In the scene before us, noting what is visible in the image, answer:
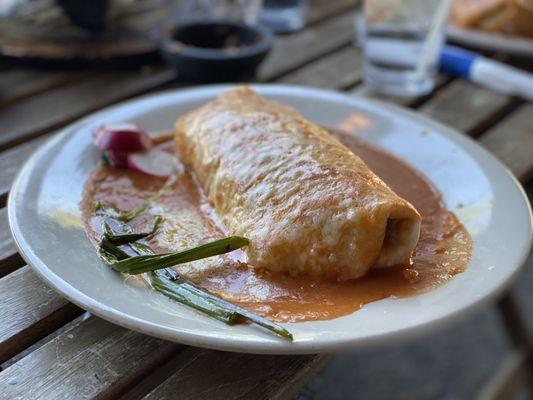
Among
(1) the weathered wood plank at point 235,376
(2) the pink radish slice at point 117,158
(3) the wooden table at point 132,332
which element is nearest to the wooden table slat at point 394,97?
(3) the wooden table at point 132,332

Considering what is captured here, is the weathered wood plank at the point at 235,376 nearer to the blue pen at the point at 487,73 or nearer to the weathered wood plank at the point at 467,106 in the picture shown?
the weathered wood plank at the point at 467,106

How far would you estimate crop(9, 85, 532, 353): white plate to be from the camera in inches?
35.6

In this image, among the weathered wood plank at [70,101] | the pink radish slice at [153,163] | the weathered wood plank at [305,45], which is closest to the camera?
the pink radish slice at [153,163]

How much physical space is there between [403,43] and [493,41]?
0.36 m

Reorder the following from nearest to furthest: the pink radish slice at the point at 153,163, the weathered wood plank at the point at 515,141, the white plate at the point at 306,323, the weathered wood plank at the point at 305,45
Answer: the white plate at the point at 306,323 → the pink radish slice at the point at 153,163 → the weathered wood plank at the point at 515,141 → the weathered wood plank at the point at 305,45

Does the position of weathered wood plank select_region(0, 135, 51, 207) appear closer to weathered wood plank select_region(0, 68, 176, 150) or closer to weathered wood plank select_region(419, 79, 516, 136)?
weathered wood plank select_region(0, 68, 176, 150)

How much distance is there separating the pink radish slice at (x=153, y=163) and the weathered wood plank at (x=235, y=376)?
0.55 metres

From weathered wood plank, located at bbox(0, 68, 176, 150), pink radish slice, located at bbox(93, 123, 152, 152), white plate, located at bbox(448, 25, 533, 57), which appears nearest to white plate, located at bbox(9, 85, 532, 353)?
pink radish slice, located at bbox(93, 123, 152, 152)

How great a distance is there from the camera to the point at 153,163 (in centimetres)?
148

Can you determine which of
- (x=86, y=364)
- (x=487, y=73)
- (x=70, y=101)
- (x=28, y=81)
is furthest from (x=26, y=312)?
(x=487, y=73)

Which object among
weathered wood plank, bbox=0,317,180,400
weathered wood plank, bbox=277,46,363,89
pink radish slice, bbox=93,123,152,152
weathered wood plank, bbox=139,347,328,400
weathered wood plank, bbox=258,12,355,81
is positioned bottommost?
weathered wood plank, bbox=277,46,363,89

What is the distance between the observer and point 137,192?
1.38 m

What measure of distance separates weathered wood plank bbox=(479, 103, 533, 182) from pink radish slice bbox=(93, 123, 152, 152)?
93 cm

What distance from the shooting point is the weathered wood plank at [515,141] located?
1.64 meters
